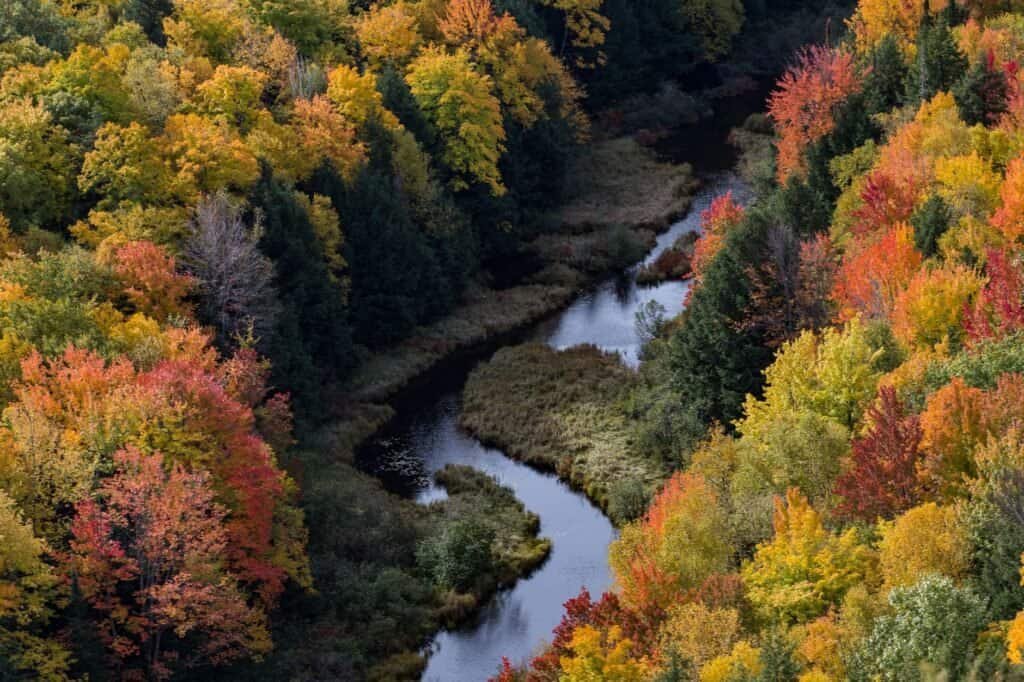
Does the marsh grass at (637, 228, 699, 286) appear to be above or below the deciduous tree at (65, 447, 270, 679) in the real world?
above

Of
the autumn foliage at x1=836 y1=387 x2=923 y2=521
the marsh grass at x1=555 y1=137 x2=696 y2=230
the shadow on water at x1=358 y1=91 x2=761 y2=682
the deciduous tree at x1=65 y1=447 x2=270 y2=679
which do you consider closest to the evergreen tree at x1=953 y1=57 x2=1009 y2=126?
the shadow on water at x1=358 y1=91 x2=761 y2=682

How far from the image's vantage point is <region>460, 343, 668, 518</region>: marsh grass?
67688 millimetres

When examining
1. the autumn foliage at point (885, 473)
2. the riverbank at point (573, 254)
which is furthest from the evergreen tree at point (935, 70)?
the autumn foliage at point (885, 473)

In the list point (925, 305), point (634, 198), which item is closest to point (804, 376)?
point (925, 305)

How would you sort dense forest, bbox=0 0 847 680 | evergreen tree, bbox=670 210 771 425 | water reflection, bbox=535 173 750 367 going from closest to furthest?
dense forest, bbox=0 0 847 680 → evergreen tree, bbox=670 210 771 425 → water reflection, bbox=535 173 750 367

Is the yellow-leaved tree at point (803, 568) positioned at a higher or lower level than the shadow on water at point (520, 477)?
lower

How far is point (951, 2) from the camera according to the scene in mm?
87250

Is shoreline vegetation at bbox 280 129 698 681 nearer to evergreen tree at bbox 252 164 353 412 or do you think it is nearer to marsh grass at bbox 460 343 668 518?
marsh grass at bbox 460 343 668 518

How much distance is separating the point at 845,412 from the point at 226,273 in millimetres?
30052

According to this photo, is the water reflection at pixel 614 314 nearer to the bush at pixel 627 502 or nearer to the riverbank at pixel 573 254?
the riverbank at pixel 573 254

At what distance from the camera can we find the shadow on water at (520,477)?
55.3 m

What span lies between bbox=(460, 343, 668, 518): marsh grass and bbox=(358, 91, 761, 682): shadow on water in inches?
39.5

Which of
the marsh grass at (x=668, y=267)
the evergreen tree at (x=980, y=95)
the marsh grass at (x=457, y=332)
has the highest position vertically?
the marsh grass at (x=668, y=267)

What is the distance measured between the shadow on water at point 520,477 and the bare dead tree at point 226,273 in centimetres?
1035
